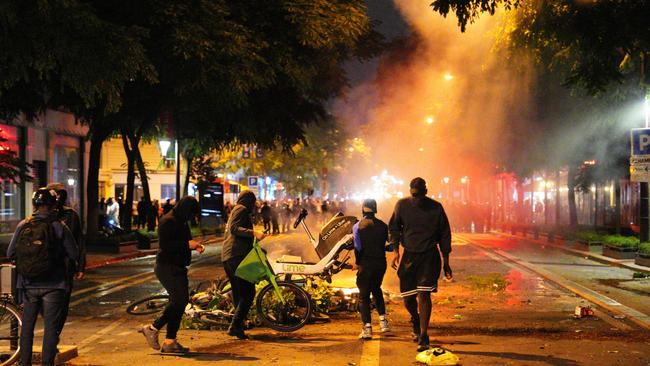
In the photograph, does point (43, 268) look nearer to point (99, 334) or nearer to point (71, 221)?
point (71, 221)

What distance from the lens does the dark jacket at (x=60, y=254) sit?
711 centimetres

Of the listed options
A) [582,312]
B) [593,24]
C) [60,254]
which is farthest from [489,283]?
[60,254]

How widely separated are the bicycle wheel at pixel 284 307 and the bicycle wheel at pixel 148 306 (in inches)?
78.8

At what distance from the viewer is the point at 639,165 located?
17.0 m

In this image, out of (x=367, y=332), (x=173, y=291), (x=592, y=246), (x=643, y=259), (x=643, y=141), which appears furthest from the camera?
(x=592, y=246)

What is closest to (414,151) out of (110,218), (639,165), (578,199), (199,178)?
(578,199)

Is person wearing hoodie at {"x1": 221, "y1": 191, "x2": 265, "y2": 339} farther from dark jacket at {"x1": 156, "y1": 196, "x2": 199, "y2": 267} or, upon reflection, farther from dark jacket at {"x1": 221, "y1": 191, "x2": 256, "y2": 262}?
dark jacket at {"x1": 156, "y1": 196, "x2": 199, "y2": 267}

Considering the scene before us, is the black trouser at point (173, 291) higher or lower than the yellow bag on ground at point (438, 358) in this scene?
higher

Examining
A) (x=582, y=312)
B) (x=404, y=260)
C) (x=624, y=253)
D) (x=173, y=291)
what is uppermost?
(x=404, y=260)

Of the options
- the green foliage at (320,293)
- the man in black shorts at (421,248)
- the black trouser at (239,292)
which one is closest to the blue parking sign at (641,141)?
the green foliage at (320,293)

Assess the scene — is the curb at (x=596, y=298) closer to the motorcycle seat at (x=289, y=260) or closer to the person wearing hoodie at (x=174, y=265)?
the motorcycle seat at (x=289, y=260)

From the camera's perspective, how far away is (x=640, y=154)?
1706 centimetres

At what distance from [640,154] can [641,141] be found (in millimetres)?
274

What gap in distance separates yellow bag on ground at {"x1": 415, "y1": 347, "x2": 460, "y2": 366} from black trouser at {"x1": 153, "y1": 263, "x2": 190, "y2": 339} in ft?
8.59
